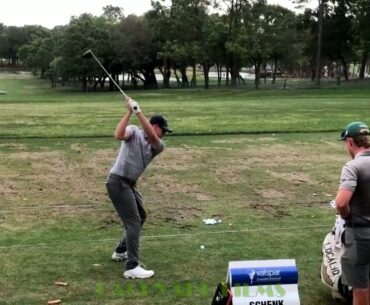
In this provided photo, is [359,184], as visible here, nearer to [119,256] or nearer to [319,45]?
[119,256]

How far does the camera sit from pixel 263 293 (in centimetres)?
439

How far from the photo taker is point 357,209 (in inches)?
169

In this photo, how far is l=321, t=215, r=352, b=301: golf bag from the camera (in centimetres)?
515

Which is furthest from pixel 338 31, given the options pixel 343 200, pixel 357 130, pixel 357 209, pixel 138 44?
pixel 343 200

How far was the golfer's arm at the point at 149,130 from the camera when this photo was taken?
5.57m

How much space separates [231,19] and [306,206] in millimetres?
49940

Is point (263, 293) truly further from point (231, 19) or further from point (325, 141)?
point (231, 19)

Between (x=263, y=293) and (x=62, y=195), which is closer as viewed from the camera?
(x=263, y=293)

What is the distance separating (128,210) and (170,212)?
2.92m

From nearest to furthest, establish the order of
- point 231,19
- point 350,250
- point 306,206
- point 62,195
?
point 350,250, point 306,206, point 62,195, point 231,19

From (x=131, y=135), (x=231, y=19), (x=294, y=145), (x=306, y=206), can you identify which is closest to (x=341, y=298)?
(x=131, y=135)

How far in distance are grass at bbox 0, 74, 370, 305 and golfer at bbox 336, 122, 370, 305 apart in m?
1.01

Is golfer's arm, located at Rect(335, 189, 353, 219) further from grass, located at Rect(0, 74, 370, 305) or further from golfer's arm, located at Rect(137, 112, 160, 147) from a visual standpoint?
golfer's arm, located at Rect(137, 112, 160, 147)

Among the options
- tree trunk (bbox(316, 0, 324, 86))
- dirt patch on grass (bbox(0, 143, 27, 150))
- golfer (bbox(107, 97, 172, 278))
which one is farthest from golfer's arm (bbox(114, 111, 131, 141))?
tree trunk (bbox(316, 0, 324, 86))
